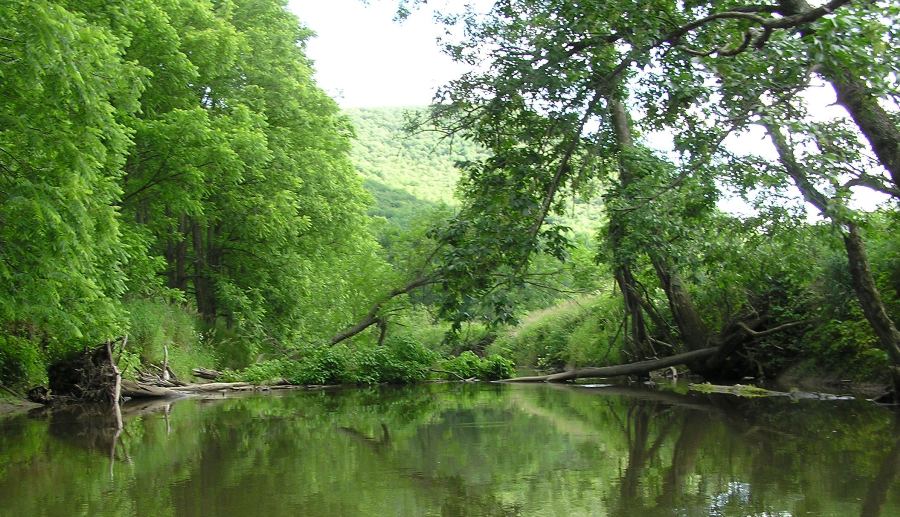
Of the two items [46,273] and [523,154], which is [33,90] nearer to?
[46,273]

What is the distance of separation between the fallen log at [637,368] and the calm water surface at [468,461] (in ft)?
14.4

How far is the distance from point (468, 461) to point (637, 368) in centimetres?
1160

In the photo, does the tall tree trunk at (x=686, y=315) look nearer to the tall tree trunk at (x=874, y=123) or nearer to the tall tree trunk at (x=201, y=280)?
the tall tree trunk at (x=874, y=123)

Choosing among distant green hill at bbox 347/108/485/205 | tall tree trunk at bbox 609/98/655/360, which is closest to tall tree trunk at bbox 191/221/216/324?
tall tree trunk at bbox 609/98/655/360

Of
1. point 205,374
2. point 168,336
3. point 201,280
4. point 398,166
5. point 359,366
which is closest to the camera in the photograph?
point 168,336

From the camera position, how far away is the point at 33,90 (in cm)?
1130

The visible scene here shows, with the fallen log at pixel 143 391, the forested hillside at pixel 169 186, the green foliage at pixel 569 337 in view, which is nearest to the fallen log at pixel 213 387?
the fallen log at pixel 143 391

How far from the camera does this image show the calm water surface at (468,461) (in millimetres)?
5812

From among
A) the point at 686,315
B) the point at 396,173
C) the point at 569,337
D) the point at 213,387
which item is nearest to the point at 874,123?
the point at 686,315

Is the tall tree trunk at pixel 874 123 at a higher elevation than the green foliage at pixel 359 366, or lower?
higher

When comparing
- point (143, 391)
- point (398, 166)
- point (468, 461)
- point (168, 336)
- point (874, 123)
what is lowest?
point (468, 461)

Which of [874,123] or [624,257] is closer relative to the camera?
[874,123]

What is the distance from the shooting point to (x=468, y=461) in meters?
7.75

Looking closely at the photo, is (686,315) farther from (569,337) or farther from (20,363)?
(20,363)
